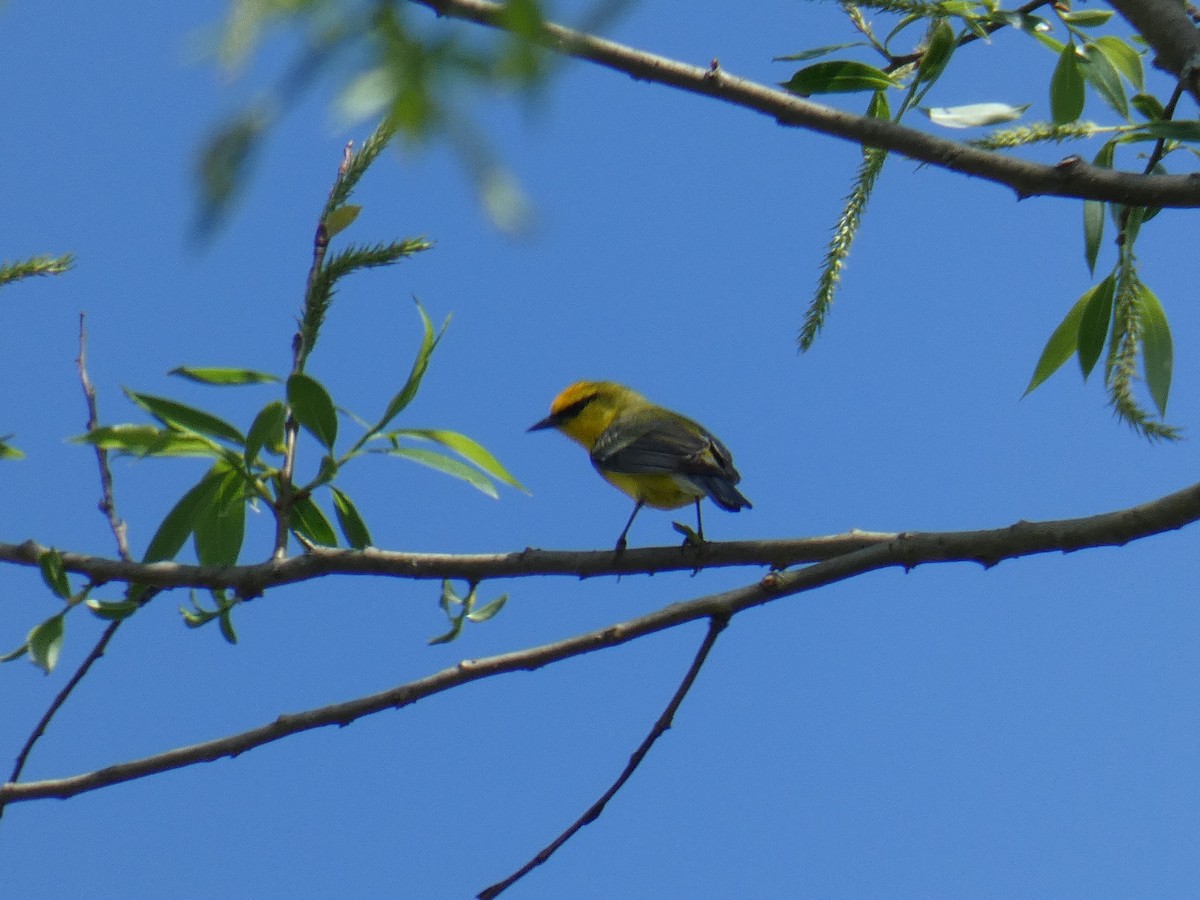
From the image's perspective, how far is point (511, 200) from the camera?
0.66 metres

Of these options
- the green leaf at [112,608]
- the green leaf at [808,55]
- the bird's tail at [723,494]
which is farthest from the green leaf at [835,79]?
the bird's tail at [723,494]

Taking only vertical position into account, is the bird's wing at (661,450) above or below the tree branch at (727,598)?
above

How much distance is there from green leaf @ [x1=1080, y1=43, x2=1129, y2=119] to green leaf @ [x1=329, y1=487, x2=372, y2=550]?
65.1 inches

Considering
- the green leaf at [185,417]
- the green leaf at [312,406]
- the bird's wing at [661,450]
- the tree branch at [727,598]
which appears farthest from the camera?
the bird's wing at [661,450]

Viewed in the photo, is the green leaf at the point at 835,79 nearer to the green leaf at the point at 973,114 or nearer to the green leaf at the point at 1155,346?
the green leaf at the point at 973,114

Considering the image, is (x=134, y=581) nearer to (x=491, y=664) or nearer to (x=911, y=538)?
(x=491, y=664)

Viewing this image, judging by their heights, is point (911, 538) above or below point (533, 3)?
above

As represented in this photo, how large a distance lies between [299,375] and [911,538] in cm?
101

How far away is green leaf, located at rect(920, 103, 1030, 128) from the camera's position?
2094 mm

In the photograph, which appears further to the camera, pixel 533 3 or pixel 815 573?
pixel 815 573

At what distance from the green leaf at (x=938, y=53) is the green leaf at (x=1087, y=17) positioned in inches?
19.1

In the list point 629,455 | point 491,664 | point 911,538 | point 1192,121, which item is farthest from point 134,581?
point 629,455

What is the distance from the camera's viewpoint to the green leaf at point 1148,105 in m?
2.33

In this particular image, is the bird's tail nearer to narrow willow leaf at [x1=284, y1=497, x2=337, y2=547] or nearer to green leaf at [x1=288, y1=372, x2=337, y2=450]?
narrow willow leaf at [x1=284, y1=497, x2=337, y2=547]
